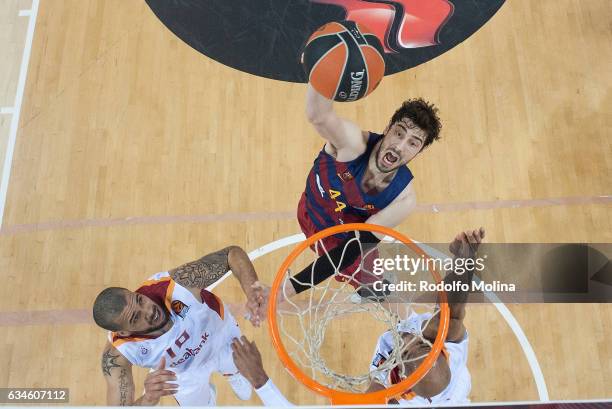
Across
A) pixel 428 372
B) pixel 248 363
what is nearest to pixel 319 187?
pixel 248 363

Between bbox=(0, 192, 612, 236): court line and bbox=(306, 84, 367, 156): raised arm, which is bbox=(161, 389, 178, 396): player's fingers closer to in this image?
bbox=(0, 192, 612, 236): court line

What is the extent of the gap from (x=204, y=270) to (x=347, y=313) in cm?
109

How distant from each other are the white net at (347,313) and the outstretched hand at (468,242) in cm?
37

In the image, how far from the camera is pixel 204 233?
4.93 meters

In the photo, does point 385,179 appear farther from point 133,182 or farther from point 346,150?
point 133,182

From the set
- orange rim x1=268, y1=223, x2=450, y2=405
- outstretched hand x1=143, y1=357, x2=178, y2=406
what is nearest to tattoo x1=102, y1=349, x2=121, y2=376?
outstretched hand x1=143, y1=357, x2=178, y2=406

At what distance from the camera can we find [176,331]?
4.18 metres

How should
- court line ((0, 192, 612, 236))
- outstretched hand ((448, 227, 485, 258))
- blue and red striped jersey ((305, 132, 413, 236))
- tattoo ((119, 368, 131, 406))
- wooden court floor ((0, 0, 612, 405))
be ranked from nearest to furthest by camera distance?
blue and red striped jersey ((305, 132, 413, 236)), tattoo ((119, 368, 131, 406)), wooden court floor ((0, 0, 612, 405)), outstretched hand ((448, 227, 485, 258)), court line ((0, 192, 612, 236))

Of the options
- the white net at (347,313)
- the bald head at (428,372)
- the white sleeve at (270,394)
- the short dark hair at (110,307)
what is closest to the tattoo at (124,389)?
the short dark hair at (110,307)

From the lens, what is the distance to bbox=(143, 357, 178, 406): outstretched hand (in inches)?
167

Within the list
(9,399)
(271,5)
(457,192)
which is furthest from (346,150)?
(9,399)

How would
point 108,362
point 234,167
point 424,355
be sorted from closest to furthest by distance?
→ point 424,355, point 108,362, point 234,167

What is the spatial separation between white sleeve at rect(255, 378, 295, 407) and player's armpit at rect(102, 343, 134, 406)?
2.92 ft

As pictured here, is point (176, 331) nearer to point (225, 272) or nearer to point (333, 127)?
Answer: point (225, 272)
